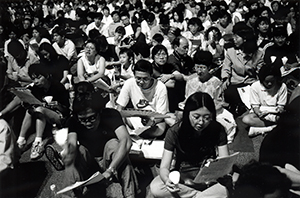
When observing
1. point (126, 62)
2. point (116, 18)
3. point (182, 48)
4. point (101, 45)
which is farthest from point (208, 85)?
point (116, 18)

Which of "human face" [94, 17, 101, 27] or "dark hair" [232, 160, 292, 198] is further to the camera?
"human face" [94, 17, 101, 27]

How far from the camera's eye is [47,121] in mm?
4566

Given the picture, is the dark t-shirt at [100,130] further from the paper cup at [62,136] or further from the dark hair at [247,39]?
the dark hair at [247,39]

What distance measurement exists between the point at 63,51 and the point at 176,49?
226 cm

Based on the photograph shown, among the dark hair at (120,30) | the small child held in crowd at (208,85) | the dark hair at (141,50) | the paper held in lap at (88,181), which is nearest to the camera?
the paper held in lap at (88,181)

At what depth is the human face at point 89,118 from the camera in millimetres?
3088

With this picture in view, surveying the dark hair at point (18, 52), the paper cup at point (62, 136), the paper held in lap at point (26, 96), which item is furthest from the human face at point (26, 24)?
the paper cup at point (62, 136)

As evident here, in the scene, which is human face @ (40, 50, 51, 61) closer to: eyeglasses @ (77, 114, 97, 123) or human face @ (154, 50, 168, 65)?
human face @ (154, 50, 168, 65)

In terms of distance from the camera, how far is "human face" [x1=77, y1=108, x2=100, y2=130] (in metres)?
3.09

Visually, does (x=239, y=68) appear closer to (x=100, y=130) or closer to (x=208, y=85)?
(x=208, y=85)

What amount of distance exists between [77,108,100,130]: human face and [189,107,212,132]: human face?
0.78 meters

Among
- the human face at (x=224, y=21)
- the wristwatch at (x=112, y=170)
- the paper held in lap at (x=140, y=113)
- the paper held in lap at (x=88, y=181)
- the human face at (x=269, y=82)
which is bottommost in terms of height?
the wristwatch at (x=112, y=170)

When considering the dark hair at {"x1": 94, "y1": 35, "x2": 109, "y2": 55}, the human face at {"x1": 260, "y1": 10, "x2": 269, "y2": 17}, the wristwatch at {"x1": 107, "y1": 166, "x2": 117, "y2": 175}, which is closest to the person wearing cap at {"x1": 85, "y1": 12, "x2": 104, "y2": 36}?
the dark hair at {"x1": 94, "y1": 35, "x2": 109, "y2": 55}

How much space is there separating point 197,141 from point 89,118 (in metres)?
0.86
